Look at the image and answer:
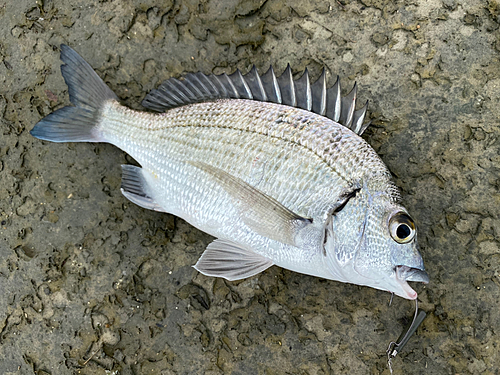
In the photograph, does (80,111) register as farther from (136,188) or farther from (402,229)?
(402,229)

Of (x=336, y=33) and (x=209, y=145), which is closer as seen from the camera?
(x=209, y=145)

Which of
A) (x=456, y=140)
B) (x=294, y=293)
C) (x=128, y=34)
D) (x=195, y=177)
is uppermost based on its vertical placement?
(x=128, y=34)

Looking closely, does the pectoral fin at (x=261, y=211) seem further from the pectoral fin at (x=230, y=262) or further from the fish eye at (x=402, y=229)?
the fish eye at (x=402, y=229)

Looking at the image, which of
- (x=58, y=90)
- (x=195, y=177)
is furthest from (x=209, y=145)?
(x=58, y=90)

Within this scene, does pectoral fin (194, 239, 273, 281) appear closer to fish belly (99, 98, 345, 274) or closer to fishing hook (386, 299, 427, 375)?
fish belly (99, 98, 345, 274)

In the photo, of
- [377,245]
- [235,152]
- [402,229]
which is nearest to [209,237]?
[235,152]

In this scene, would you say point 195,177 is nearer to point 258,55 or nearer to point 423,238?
point 258,55

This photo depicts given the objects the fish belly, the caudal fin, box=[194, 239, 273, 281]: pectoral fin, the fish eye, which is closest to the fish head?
the fish eye
